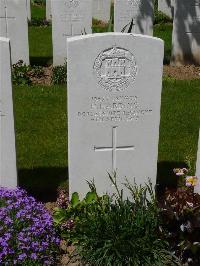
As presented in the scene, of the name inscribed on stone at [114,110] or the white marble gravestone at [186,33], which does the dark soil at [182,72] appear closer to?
the white marble gravestone at [186,33]

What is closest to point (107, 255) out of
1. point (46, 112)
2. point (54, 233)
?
point (54, 233)

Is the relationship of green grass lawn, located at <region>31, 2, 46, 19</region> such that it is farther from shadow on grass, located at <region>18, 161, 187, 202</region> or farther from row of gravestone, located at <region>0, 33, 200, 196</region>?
row of gravestone, located at <region>0, 33, 200, 196</region>

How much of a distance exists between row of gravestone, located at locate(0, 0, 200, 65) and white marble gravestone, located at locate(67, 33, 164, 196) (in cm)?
532

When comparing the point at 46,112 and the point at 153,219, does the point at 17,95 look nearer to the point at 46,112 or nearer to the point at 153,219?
the point at 46,112

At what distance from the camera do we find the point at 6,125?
4.45m

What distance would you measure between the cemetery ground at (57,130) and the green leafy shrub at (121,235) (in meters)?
0.06

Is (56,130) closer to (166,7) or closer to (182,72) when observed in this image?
(182,72)

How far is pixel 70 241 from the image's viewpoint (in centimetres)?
439

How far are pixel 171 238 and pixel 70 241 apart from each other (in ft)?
2.90

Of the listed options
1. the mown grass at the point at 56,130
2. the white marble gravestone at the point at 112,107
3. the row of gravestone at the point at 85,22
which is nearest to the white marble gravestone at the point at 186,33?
the row of gravestone at the point at 85,22

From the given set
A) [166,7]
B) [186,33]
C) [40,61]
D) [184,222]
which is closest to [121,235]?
[184,222]

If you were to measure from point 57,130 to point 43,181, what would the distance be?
156 centimetres

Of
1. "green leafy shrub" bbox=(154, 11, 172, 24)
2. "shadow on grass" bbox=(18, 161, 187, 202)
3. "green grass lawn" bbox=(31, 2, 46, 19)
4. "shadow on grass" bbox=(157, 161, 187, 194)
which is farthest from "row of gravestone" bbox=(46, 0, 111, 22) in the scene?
"shadow on grass" bbox=(18, 161, 187, 202)

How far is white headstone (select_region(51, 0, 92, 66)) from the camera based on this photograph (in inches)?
367
